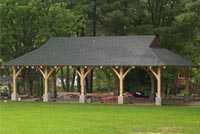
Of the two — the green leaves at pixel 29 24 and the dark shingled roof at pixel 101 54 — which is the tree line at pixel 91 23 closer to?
the green leaves at pixel 29 24

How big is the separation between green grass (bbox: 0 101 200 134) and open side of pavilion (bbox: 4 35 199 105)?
629 cm

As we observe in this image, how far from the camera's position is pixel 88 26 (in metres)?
48.6

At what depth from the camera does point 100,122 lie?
69.1 ft

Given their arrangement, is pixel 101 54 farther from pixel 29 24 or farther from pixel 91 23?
pixel 91 23

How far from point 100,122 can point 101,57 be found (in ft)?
46.4

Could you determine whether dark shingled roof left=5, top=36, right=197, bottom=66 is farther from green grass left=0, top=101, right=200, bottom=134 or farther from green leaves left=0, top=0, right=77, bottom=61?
green grass left=0, top=101, right=200, bottom=134

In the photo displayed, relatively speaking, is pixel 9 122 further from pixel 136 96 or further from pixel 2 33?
pixel 136 96

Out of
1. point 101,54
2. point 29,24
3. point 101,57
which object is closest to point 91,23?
point 29,24

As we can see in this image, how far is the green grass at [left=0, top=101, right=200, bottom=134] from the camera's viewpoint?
59.6ft

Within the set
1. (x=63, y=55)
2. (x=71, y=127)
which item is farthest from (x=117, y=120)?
(x=63, y=55)

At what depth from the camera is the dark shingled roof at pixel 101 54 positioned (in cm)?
3359

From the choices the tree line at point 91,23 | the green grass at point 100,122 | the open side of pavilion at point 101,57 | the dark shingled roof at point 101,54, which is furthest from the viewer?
the tree line at point 91,23

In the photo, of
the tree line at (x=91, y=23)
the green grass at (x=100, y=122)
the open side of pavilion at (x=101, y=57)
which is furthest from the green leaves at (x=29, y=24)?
the green grass at (x=100, y=122)

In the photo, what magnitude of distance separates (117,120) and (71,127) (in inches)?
140
